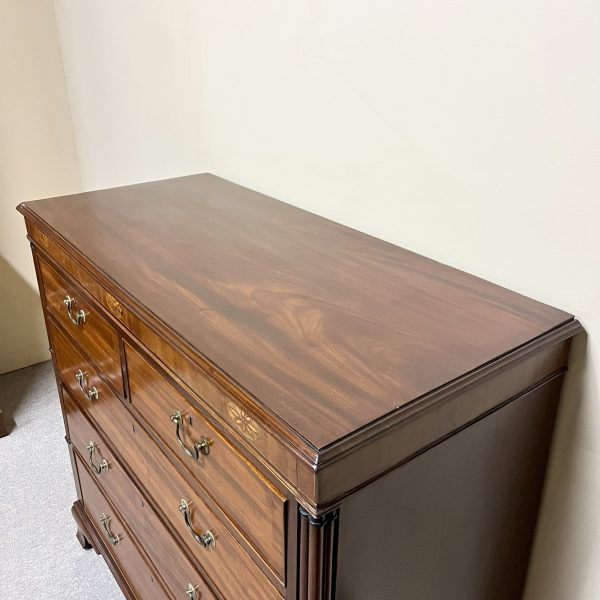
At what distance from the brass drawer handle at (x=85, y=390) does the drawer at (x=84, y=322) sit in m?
0.07

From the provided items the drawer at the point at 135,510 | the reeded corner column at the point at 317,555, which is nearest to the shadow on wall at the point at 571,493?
the reeded corner column at the point at 317,555

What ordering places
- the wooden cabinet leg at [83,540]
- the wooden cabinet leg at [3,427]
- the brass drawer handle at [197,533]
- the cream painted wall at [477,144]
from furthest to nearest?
the wooden cabinet leg at [3,427]
the wooden cabinet leg at [83,540]
the brass drawer handle at [197,533]
the cream painted wall at [477,144]

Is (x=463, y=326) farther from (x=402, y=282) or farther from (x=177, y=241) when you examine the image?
(x=177, y=241)

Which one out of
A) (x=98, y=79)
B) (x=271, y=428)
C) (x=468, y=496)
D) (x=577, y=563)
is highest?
(x=98, y=79)

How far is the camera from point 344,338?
793 mm

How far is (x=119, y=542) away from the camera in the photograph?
1.39 metres

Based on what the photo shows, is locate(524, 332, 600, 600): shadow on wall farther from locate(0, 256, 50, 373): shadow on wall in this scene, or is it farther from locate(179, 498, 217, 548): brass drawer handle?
locate(0, 256, 50, 373): shadow on wall

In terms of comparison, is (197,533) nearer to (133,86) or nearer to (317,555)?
(317,555)

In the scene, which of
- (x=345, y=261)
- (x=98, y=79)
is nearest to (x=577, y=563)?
(x=345, y=261)

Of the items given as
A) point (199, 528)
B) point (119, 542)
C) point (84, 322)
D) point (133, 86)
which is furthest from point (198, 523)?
point (133, 86)

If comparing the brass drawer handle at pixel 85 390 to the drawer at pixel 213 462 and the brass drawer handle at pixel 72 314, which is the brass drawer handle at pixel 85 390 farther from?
the drawer at pixel 213 462

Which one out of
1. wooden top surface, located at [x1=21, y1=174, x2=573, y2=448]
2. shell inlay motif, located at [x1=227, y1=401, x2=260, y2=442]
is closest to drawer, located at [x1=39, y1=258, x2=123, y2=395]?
wooden top surface, located at [x1=21, y1=174, x2=573, y2=448]

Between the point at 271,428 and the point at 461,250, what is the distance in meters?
0.48

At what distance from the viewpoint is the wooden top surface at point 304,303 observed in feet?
2.29
